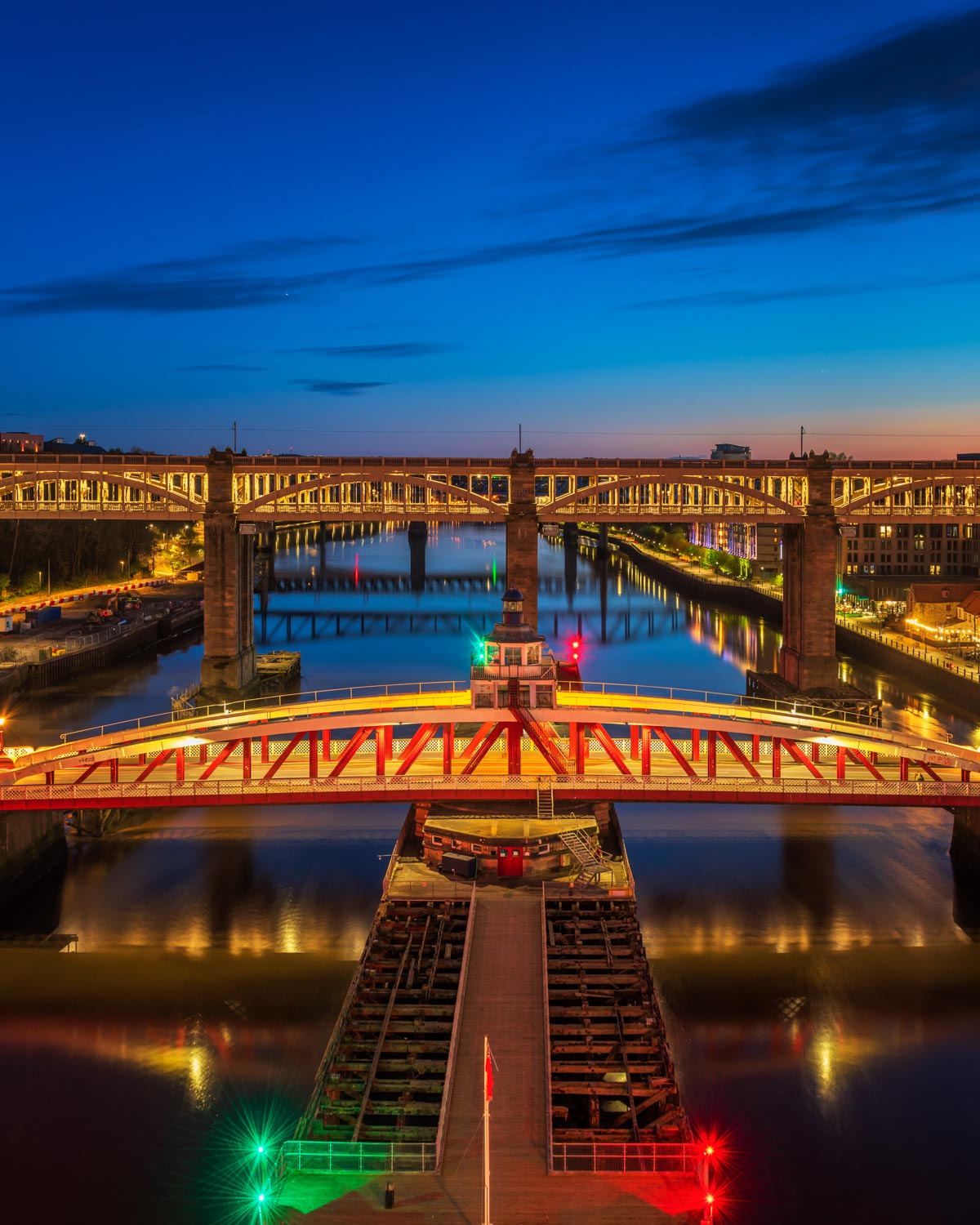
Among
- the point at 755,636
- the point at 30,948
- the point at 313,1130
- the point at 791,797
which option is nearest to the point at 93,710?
the point at 30,948

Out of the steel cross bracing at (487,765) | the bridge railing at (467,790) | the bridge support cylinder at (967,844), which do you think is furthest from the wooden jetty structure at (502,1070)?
the bridge support cylinder at (967,844)

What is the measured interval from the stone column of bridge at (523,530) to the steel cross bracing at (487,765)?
2996 centimetres

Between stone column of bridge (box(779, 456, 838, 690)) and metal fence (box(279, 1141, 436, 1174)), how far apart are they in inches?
1761

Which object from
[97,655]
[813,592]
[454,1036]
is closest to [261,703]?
[97,655]

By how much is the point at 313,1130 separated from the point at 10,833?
17.1m

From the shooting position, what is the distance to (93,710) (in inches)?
2446

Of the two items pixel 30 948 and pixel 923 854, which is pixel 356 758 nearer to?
pixel 30 948

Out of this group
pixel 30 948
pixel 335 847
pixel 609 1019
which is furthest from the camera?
pixel 335 847

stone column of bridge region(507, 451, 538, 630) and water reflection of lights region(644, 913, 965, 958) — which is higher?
stone column of bridge region(507, 451, 538, 630)

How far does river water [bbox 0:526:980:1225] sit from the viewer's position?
2228 cm

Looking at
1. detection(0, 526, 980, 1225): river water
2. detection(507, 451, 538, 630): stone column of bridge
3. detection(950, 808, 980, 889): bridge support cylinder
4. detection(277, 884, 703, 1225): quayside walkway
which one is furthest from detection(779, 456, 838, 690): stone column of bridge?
detection(277, 884, 703, 1225): quayside walkway

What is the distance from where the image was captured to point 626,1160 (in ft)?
61.1

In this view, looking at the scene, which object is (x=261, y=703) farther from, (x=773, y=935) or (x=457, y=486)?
(x=773, y=935)

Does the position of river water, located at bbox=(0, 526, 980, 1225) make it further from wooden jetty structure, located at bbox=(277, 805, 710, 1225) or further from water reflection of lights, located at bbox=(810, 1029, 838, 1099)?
wooden jetty structure, located at bbox=(277, 805, 710, 1225)
